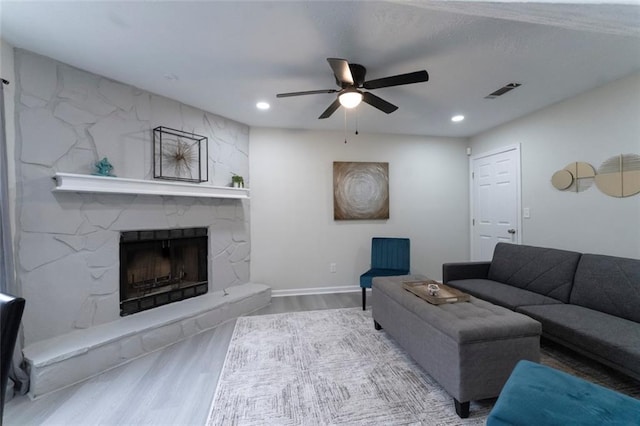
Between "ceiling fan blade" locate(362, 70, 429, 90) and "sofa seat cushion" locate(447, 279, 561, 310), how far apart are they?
82.3 inches

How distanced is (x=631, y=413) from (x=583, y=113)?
3012 millimetres

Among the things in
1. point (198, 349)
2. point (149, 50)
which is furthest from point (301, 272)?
point (149, 50)

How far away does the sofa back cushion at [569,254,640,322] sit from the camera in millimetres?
2031

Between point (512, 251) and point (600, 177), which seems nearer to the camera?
point (600, 177)

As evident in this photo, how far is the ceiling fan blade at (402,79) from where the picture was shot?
73.1 inches

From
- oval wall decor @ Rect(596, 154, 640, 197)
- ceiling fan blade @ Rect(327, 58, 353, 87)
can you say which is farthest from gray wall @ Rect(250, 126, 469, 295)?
ceiling fan blade @ Rect(327, 58, 353, 87)

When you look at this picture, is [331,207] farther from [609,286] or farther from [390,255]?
[609,286]

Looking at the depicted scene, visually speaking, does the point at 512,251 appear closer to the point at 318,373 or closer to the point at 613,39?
the point at 613,39

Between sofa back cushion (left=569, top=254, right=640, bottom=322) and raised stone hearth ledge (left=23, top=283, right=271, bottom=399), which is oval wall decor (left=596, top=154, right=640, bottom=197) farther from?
raised stone hearth ledge (left=23, top=283, right=271, bottom=399)

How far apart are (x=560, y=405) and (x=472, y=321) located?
24.7 inches

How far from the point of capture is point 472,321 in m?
1.66

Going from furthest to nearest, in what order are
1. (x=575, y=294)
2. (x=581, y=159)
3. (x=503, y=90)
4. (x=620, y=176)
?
(x=581, y=159) < (x=503, y=90) < (x=620, y=176) < (x=575, y=294)

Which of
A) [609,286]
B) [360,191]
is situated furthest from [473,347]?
[360,191]

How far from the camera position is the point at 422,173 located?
172 inches
